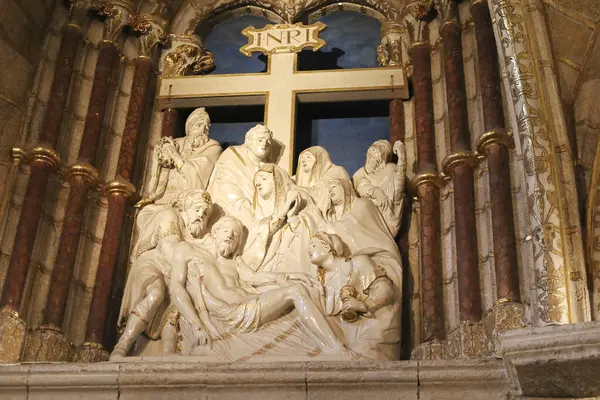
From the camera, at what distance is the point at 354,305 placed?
208 inches

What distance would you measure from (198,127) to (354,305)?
2045 mm

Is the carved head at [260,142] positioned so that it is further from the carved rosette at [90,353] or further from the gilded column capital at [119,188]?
the carved rosette at [90,353]

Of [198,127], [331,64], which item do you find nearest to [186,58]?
[198,127]

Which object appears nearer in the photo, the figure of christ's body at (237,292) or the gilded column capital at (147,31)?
the figure of christ's body at (237,292)

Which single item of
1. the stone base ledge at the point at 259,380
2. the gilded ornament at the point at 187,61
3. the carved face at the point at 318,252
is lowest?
the stone base ledge at the point at 259,380

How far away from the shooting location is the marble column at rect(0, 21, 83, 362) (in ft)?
18.4

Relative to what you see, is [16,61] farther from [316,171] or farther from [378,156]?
[378,156]

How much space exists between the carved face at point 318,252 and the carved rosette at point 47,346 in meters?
1.53

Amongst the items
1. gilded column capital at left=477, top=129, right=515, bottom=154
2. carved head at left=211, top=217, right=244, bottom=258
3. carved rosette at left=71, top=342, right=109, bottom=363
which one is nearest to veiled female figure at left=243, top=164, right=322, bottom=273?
carved head at left=211, top=217, right=244, bottom=258

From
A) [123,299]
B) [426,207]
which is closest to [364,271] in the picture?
[426,207]

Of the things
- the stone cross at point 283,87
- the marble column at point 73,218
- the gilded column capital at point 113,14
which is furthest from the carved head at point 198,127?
the gilded column capital at point 113,14

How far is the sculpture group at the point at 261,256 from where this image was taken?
17.6 feet

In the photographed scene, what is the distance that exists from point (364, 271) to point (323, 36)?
104 inches

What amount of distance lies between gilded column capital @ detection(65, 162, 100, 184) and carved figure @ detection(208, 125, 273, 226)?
2.49 feet
